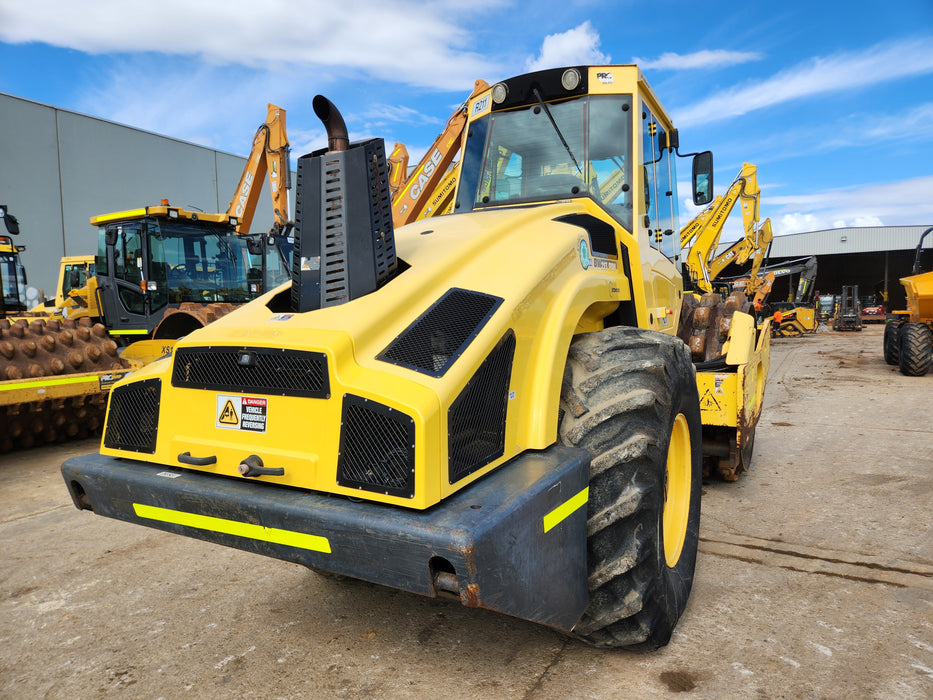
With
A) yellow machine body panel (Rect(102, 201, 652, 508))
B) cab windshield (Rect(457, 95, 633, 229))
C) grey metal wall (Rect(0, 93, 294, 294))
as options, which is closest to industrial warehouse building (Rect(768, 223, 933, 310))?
grey metal wall (Rect(0, 93, 294, 294))

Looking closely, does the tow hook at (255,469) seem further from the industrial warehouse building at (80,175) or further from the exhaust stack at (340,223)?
the industrial warehouse building at (80,175)

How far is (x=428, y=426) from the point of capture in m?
1.96

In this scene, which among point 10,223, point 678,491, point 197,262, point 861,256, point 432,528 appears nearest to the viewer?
point 432,528

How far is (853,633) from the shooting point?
2.82 metres

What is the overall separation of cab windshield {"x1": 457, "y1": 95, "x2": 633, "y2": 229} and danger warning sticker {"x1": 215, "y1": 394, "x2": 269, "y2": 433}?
81.5 inches

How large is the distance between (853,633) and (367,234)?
2.59 m

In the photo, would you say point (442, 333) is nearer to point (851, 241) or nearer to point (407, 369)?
point (407, 369)

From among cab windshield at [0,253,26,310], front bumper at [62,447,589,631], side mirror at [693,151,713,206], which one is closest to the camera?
front bumper at [62,447,589,631]

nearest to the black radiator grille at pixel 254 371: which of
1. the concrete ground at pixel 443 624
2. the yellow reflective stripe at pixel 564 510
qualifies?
the yellow reflective stripe at pixel 564 510

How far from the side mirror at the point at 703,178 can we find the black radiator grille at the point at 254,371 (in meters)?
2.98

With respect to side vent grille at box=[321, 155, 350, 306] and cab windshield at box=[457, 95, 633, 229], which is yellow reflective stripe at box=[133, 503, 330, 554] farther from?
cab windshield at box=[457, 95, 633, 229]

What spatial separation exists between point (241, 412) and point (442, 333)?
75 cm

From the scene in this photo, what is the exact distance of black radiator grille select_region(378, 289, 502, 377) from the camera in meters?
2.17

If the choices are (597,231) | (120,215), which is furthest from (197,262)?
(597,231)
